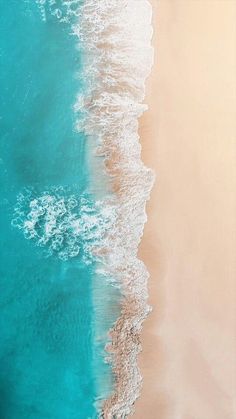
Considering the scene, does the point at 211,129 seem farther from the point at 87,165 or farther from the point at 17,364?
the point at 17,364

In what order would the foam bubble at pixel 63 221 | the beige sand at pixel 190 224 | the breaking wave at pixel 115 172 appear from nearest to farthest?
the beige sand at pixel 190 224
the breaking wave at pixel 115 172
the foam bubble at pixel 63 221

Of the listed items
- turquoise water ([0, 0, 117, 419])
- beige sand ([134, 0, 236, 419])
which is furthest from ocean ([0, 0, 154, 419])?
beige sand ([134, 0, 236, 419])

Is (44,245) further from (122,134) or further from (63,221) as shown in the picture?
(122,134)

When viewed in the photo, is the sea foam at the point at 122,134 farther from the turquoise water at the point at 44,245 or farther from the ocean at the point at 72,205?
the turquoise water at the point at 44,245

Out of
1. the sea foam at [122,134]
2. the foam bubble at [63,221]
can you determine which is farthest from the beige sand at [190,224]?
the foam bubble at [63,221]

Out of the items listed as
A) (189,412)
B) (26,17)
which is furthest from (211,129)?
(189,412)
